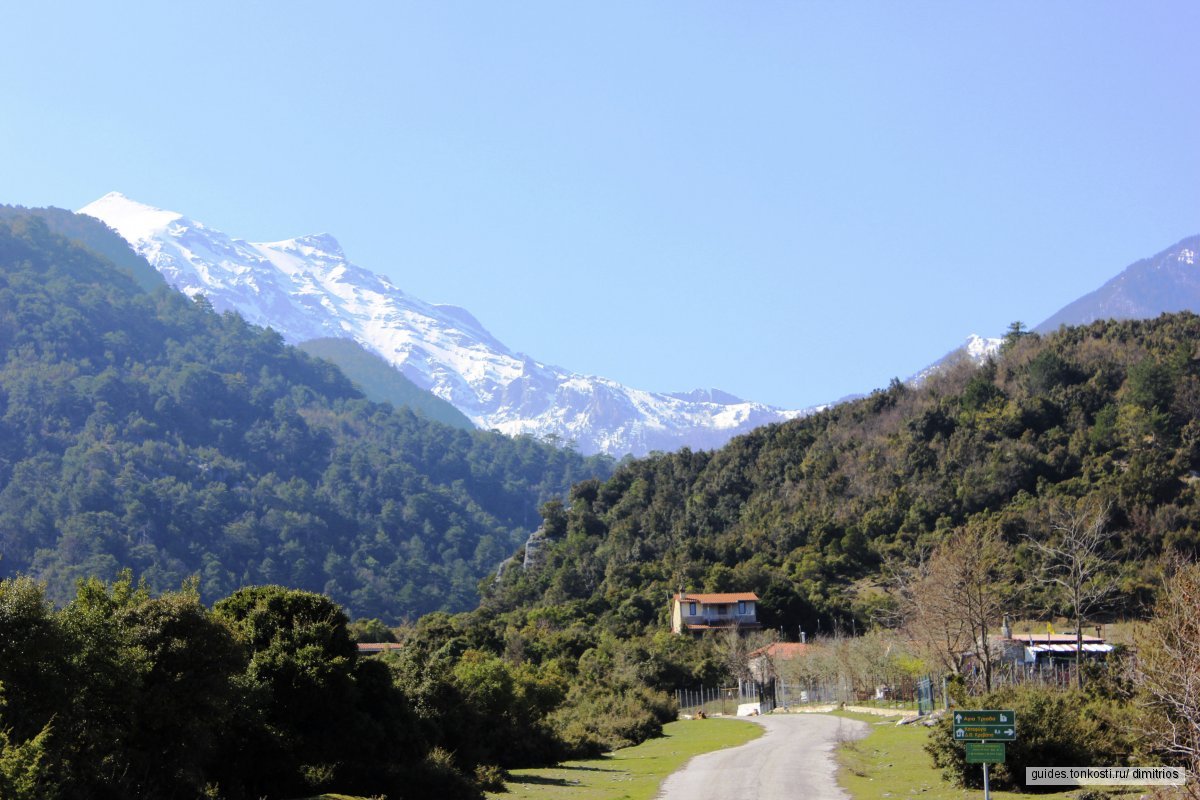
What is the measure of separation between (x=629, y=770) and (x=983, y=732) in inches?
697

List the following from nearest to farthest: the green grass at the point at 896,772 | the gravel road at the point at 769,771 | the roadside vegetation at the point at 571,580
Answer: the roadside vegetation at the point at 571,580
the green grass at the point at 896,772
the gravel road at the point at 769,771

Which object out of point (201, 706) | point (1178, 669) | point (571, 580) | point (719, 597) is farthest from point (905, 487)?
point (201, 706)

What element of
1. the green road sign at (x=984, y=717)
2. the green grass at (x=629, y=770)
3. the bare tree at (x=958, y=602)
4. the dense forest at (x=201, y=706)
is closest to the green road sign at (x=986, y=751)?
the green road sign at (x=984, y=717)

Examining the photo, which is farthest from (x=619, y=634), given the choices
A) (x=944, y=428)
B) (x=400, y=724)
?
(x=400, y=724)

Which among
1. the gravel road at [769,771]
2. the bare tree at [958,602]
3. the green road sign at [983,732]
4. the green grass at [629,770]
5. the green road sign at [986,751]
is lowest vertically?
the green grass at [629,770]

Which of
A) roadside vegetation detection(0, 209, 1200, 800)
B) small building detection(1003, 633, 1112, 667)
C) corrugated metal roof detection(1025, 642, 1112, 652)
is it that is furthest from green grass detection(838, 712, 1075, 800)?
corrugated metal roof detection(1025, 642, 1112, 652)

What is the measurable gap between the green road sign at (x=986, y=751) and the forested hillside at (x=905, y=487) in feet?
159

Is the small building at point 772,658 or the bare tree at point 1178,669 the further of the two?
the small building at point 772,658

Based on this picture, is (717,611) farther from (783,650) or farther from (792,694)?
(792,694)

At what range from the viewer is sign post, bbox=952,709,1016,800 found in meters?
17.1

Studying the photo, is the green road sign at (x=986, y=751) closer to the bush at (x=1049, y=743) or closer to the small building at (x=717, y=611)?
the bush at (x=1049, y=743)

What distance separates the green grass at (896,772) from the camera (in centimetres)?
2283

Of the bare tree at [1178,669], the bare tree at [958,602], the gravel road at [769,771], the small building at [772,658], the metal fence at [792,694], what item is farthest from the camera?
the small building at [772,658]

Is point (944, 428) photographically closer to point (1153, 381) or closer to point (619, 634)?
point (1153, 381)
